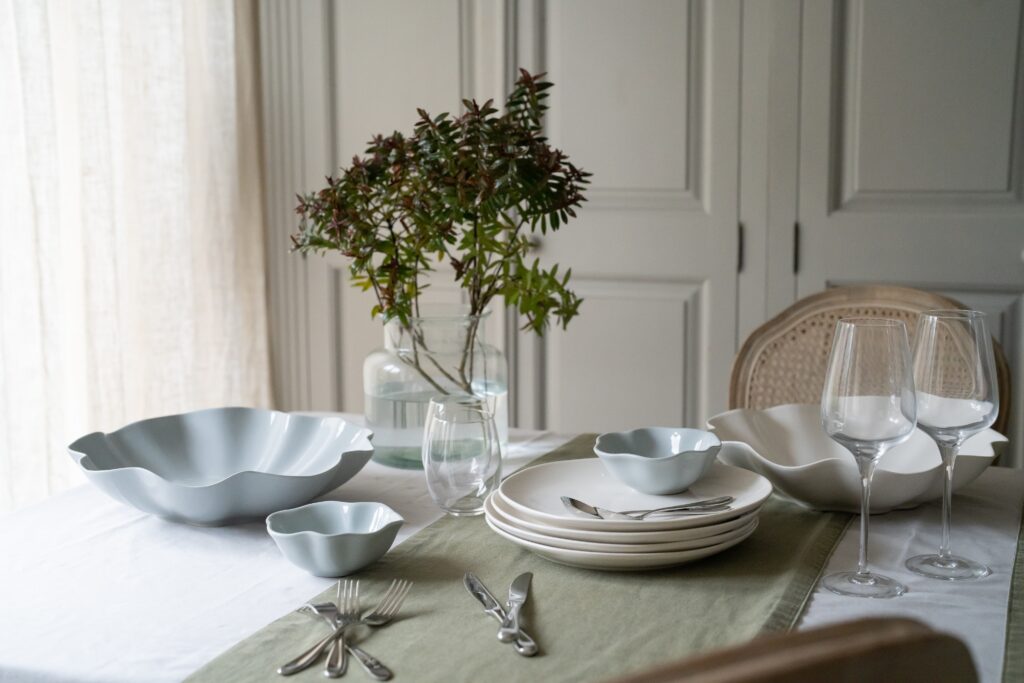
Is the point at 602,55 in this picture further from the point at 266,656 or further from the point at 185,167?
the point at 266,656

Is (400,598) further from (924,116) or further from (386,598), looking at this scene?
(924,116)

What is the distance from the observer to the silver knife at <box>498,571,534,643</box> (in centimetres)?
84

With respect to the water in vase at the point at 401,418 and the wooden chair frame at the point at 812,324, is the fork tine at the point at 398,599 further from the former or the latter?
the wooden chair frame at the point at 812,324

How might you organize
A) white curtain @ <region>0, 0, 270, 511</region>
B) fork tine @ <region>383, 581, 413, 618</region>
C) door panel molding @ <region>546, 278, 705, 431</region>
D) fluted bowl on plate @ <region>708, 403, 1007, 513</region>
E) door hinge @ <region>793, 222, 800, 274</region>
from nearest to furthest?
fork tine @ <region>383, 581, 413, 618</region> → fluted bowl on plate @ <region>708, 403, 1007, 513</region> → white curtain @ <region>0, 0, 270, 511</region> → door hinge @ <region>793, 222, 800, 274</region> → door panel molding @ <region>546, 278, 705, 431</region>

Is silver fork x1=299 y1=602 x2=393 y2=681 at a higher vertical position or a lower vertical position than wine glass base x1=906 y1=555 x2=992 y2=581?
higher

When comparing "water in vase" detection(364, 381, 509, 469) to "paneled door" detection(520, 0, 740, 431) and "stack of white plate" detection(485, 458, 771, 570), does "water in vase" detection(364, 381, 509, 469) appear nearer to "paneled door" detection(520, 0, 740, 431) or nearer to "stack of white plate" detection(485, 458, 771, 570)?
"stack of white plate" detection(485, 458, 771, 570)

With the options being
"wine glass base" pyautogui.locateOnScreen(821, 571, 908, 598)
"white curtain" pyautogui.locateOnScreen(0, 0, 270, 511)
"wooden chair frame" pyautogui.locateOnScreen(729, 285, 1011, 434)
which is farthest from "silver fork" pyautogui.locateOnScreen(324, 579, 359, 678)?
"white curtain" pyautogui.locateOnScreen(0, 0, 270, 511)

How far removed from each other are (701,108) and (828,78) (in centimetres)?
30

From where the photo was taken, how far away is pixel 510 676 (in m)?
0.77

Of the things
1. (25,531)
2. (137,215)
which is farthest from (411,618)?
(137,215)

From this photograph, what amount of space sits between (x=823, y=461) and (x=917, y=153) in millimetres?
1603

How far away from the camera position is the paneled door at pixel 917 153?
7.90 ft

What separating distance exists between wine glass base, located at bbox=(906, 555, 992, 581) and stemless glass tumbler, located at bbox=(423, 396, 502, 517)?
43cm

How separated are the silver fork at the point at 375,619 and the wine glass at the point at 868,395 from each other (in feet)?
1.22
